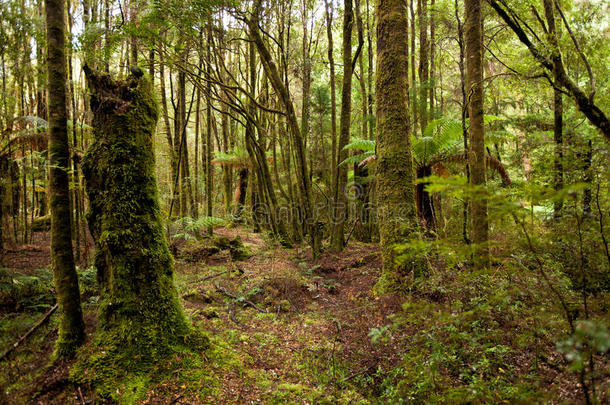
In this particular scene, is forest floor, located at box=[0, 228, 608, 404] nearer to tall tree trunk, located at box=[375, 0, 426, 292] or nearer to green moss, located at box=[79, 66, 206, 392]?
green moss, located at box=[79, 66, 206, 392]

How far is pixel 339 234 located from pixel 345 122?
2.80 meters

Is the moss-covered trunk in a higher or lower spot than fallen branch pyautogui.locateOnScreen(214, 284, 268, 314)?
higher

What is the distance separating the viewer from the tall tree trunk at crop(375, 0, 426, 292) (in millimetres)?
4617

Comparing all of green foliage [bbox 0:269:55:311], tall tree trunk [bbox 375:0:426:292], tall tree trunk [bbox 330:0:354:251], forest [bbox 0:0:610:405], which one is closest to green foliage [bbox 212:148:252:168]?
tall tree trunk [bbox 330:0:354:251]

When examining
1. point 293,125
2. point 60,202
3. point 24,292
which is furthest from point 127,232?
point 293,125

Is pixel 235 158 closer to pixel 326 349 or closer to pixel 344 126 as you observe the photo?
pixel 344 126

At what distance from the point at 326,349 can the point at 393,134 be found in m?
3.31

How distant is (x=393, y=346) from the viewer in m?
3.25

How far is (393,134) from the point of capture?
478 cm

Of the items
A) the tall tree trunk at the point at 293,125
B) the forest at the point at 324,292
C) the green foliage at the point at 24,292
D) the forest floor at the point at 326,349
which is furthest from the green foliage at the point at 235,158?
the green foliage at the point at 24,292

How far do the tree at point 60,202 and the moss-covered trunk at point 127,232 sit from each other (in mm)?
197

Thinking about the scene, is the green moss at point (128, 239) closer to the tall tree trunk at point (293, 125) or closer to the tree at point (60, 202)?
the tree at point (60, 202)

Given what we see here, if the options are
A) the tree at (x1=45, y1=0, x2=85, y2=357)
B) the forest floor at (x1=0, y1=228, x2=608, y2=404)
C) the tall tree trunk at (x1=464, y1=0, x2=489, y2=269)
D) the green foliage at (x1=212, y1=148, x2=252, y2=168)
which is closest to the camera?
the forest floor at (x1=0, y1=228, x2=608, y2=404)

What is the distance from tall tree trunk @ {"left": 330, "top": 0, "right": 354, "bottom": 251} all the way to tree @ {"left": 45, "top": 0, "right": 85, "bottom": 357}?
5.55 m
